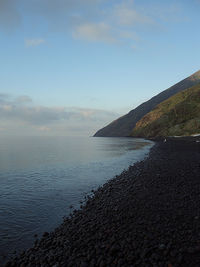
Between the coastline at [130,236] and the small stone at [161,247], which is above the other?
the small stone at [161,247]

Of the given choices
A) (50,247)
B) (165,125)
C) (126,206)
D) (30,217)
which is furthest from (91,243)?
(165,125)

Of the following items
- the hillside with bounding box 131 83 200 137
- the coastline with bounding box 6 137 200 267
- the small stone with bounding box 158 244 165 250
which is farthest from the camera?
the hillside with bounding box 131 83 200 137

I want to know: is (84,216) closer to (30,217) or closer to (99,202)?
(99,202)

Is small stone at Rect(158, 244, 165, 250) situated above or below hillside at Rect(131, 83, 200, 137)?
below

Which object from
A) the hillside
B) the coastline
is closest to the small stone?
the coastline

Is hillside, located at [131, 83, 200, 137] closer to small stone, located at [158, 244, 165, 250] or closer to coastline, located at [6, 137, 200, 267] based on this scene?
coastline, located at [6, 137, 200, 267]

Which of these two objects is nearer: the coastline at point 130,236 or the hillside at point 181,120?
the coastline at point 130,236

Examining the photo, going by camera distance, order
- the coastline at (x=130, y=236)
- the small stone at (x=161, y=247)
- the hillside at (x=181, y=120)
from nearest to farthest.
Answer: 1. the coastline at (x=130, y=236)
2. the small stone at (x=161, y=247)
3. the hillside at (x=181, y=120)

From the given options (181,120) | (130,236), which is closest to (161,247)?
(130,236)

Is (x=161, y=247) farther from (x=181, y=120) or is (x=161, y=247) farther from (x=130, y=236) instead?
(x=181, y=120)

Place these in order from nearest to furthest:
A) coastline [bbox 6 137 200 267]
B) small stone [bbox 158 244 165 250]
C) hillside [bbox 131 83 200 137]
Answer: coastline [bbox 6 137 200 267], small stone [bbox 158 244 165 250], hillside [bbox 131 83 200 137]

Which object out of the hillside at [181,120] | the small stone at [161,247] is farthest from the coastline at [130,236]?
the hillside at [181,120]

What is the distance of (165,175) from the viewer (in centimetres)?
2280

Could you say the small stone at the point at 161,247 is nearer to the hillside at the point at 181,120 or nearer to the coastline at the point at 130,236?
the coastline at the point at 130,236
